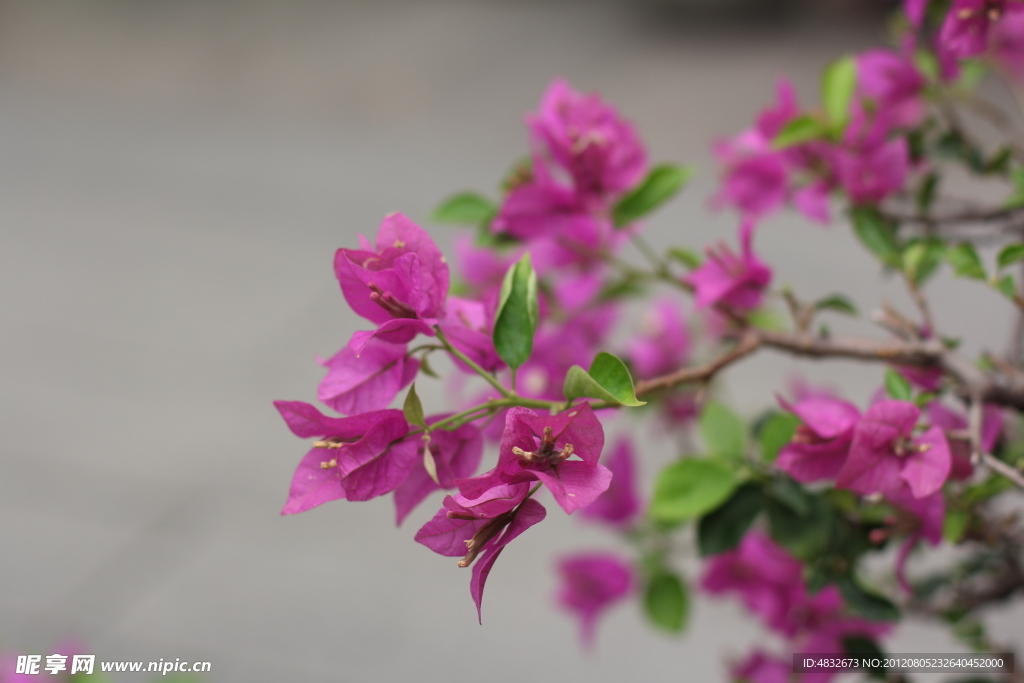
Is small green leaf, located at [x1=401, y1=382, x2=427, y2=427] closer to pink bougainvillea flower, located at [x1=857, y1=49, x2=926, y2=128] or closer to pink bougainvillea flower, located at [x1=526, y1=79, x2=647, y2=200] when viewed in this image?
pink bougainvillea flower, located at [x1=526, y1=79, x2=647, y2=200]

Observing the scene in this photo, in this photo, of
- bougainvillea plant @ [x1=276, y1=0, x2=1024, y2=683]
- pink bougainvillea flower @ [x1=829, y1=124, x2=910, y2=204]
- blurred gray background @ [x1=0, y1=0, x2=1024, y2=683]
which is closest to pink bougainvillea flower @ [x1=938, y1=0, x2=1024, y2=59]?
bougainvillea plant @ [x1=276, y1=0, x2=1024, y2=683]

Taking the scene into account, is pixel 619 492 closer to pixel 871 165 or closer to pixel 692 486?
pixel 692 486

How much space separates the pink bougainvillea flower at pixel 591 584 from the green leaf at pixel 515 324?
1.05 ft

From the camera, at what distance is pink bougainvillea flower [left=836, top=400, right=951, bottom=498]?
307 millimetres

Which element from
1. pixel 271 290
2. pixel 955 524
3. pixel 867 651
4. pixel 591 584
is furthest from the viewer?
pixel 271 290

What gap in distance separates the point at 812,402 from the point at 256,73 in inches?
112

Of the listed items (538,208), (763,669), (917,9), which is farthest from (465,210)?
(763,669)

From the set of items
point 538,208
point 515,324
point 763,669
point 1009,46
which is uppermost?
point 1009,46

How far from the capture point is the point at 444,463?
304mm

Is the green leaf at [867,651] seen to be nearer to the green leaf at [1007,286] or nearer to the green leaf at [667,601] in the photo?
the green leaf at [667,601]

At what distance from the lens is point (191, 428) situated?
139 centimetres

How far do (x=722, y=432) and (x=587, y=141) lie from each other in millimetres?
168

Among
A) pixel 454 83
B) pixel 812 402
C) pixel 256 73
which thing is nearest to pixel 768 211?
pixel 812 402

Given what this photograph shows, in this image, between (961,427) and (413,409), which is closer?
(413,409)
